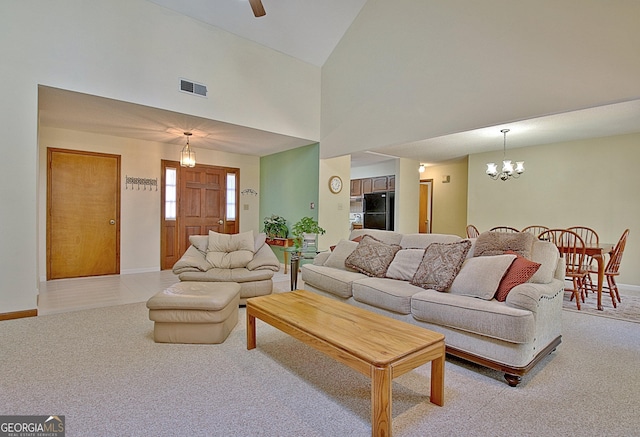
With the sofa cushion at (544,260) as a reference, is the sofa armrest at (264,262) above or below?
below

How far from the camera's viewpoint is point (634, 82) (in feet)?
9.34

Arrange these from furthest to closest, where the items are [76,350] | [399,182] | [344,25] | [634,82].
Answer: [399,182] < [344,25] < [634,82] < [76,350]

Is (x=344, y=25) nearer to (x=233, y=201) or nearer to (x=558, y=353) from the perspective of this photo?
(x=233, y=201)

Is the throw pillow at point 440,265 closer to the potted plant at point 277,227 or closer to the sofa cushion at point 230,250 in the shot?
the sofa cushion at point 230,250

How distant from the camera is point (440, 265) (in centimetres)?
282

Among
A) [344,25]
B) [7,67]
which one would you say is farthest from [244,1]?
[7,67]

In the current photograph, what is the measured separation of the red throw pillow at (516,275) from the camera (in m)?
2.37

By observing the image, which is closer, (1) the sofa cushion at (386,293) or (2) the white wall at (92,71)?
(1) the sofa cushion at (386,293)

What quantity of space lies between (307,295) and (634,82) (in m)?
3.50

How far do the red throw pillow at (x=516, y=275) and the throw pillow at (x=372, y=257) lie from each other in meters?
1.16

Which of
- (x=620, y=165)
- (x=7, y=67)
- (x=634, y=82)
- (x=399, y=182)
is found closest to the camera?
(x=634, y=82)

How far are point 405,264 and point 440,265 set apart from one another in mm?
462

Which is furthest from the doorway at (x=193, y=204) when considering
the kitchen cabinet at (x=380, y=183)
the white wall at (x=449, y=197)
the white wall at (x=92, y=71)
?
the white wall at (x=449, y=197)

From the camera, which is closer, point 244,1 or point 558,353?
point 558,353
